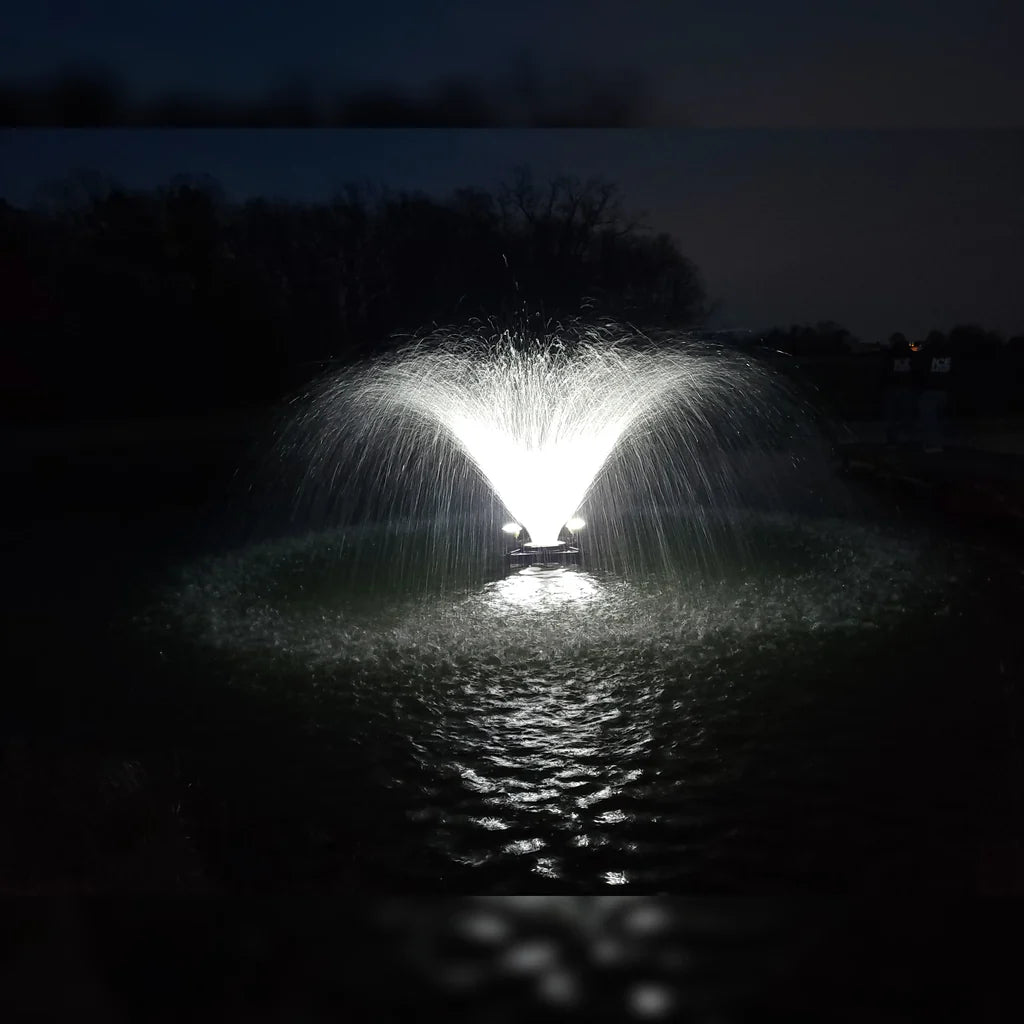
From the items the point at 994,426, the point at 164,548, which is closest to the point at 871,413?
the point at 994,426

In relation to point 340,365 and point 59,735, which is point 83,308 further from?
point 59,735

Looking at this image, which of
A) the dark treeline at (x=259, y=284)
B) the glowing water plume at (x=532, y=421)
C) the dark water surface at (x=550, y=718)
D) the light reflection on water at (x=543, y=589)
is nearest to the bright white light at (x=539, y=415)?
the glowing water plume at (x=532, y=421)

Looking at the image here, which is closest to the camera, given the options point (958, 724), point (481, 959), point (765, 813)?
point (481, 959)

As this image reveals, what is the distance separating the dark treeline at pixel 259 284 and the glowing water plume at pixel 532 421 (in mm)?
2068

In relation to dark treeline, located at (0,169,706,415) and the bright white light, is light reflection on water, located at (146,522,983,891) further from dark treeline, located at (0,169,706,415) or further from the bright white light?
dark treeline, located at (0,169,706,415)

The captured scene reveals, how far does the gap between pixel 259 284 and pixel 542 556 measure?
58.1 feet

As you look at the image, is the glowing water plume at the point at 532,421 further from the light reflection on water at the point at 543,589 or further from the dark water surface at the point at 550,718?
the dark water surface at the point at 550,718

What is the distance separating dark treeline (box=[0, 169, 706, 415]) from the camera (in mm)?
20547

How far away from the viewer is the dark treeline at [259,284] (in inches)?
809

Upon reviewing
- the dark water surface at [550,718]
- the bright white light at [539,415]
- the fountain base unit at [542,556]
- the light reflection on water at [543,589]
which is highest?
the bright white light at [539,415]

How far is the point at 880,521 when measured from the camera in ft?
36.4

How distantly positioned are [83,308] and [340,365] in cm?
646

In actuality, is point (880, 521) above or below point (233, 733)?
above

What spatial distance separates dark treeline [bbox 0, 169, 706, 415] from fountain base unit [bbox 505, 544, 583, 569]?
14.8 meters
